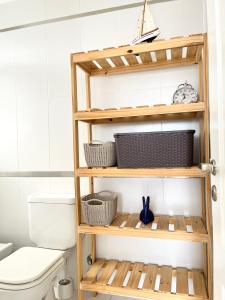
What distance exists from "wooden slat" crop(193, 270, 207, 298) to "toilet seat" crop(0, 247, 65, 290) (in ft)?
2.74

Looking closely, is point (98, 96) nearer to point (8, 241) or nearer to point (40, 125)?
point (40, 125)

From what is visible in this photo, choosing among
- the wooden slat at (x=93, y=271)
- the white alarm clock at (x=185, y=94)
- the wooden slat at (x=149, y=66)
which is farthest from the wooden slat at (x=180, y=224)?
the wooden slat at (x=149, y=66)

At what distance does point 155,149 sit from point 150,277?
2.51 feet

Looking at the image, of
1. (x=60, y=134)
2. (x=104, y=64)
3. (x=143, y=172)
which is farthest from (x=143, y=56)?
(x=60, y=134)

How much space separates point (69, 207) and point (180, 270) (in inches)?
32.0

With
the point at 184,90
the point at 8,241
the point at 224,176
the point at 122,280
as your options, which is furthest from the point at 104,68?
the point at 8,241

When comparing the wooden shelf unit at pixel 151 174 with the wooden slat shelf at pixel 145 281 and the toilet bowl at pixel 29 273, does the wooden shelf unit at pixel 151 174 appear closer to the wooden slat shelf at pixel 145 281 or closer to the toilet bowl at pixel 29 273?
the wooden slat shelf at pixel 145 281

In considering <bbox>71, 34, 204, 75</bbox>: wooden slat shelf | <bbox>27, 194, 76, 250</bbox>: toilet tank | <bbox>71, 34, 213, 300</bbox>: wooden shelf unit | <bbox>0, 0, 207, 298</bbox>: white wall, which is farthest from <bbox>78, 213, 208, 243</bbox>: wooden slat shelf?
<bbox>71, 34, 204, 75</bbox>: wooden slat shelf

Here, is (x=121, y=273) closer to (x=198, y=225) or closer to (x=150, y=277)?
(x=150, y=277)

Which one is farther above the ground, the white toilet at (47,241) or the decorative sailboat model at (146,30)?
the decorative sailboat model at (146,30)

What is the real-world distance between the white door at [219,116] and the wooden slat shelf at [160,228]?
35cm

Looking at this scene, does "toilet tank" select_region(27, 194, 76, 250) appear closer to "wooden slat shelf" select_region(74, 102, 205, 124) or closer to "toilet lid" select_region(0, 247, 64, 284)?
"toilet lid" select_region(0, 247, 64, 284)

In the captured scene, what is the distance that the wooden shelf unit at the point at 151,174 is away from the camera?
3.92ft

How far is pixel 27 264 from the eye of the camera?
1.43 metres
